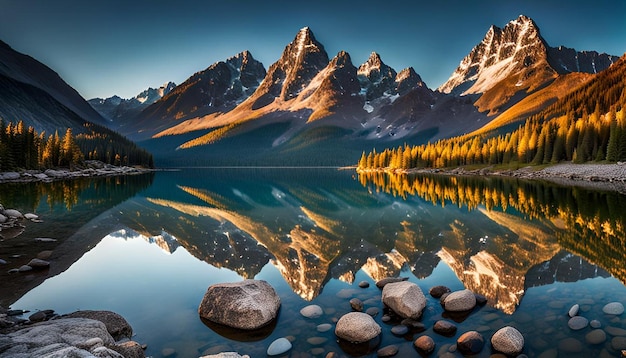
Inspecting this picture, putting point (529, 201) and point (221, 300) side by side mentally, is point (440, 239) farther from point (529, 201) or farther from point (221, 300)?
point (529, 201)

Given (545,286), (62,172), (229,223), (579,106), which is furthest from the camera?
(579,106)

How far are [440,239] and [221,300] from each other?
61.5 ft

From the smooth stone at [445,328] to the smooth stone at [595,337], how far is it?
394 centimetres

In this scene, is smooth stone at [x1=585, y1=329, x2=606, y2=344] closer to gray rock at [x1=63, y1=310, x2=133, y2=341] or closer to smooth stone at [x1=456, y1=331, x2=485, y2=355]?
smooth stone at [x1=456, y1=331, x2=485, y2=355]

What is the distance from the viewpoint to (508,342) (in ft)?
32.6

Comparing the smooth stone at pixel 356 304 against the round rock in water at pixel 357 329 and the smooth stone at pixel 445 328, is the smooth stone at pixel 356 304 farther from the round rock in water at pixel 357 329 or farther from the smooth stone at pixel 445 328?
the smooth stone at pixel 445 328

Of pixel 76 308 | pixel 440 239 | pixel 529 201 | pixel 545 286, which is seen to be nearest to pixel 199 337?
pixel 76 308

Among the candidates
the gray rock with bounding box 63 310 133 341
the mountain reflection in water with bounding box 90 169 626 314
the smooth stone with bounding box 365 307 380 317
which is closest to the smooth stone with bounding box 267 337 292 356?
the smooth stone with bounding box 365 307 380 317

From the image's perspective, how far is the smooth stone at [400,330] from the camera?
1122 centimetres

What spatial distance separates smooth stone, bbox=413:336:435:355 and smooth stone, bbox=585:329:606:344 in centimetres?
492

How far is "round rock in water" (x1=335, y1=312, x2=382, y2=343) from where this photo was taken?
10.7 meters

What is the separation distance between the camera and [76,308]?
13555 mm

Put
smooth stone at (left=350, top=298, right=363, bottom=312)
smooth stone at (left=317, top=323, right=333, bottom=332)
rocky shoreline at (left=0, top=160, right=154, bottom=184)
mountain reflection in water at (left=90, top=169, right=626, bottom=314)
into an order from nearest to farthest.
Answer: smooth stone at (left=317, top=323, right=333, bottom=332)
smooth stone at (left=350, top=298, right=363, bottom=312)
mountain reflection in water at (left=90, top=169, right=626, bottom=314)
rocky shoreline at (left=0, top=160, right=154, bottom=184)

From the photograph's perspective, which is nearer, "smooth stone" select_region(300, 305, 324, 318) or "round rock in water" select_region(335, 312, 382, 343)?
"round rock in water" select_region(335, 312, 382, 343)
